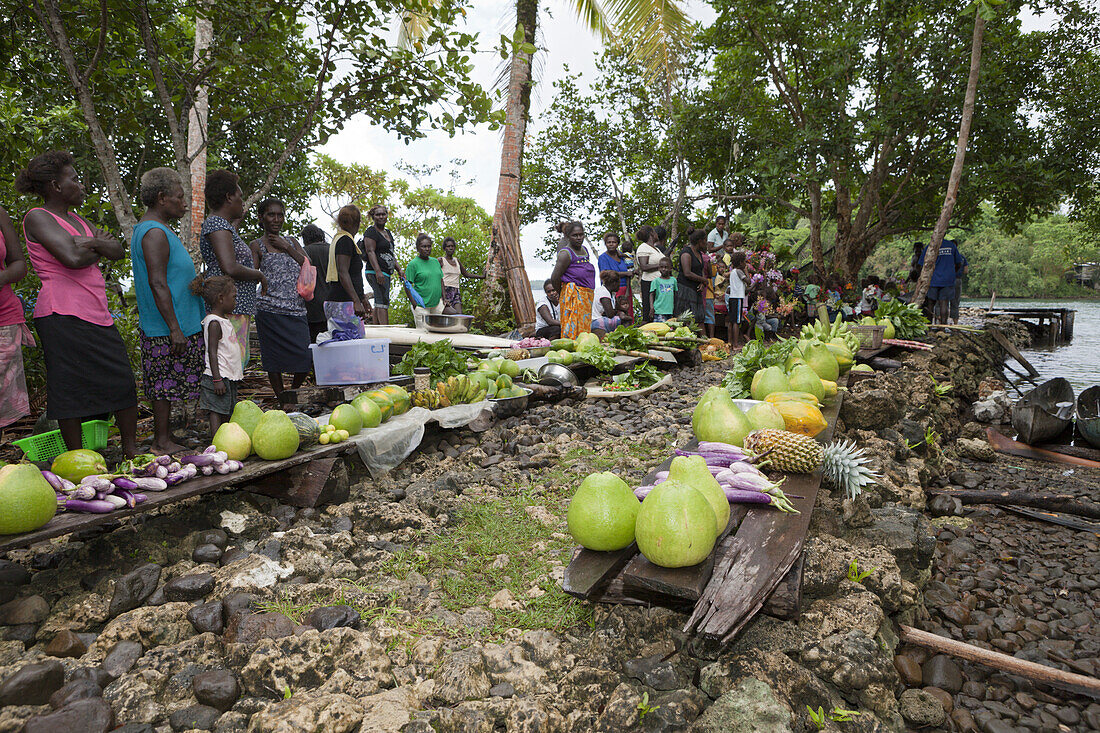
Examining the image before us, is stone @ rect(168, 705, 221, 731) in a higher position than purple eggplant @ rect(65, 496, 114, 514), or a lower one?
lower

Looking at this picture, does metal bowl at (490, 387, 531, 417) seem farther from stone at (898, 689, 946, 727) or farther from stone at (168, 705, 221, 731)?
stone at (898, 689, 946, 727)

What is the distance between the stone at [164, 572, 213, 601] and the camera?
2467mm

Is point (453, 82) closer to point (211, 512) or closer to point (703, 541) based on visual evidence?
point (211, 512)

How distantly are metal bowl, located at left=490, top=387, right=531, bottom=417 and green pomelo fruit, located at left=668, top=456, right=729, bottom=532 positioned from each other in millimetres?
3110

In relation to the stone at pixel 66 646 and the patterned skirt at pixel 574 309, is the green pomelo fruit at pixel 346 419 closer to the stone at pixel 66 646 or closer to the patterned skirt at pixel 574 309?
the stone at pixel 66 646

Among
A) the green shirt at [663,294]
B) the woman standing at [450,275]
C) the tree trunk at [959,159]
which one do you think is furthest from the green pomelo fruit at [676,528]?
the tree trunk at [959,159]

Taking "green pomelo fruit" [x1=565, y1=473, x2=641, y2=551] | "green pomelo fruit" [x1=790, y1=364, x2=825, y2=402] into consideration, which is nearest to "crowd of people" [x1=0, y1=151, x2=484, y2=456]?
"green pomelo fruit" [x1=565, y1=473, x2=641, y2=551]

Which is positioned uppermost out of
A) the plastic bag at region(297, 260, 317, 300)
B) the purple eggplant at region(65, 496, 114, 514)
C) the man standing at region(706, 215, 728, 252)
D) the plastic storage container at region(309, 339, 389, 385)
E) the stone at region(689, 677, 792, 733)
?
the man standing at region(706, 215, 728, 252)

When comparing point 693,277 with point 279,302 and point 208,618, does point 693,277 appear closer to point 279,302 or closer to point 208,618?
point 279,302

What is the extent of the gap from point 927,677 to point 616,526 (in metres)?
1.56

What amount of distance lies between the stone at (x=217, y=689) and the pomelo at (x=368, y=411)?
89.3 inches

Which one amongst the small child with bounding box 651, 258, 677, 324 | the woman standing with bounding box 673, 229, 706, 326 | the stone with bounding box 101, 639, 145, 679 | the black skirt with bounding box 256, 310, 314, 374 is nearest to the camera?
the stone with bounding box 101, 639, 145, 679

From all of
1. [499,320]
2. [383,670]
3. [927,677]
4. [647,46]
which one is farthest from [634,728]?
[647,46]

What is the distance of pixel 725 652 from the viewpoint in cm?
209
